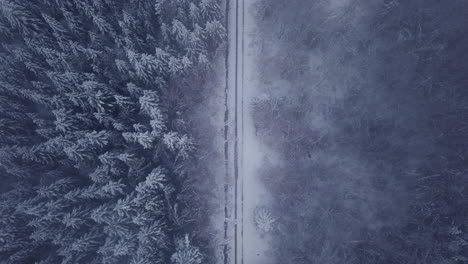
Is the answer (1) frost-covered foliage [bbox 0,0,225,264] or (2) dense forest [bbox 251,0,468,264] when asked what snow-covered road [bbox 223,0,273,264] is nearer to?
(2) dense forest [bbox 251,0,468,264]

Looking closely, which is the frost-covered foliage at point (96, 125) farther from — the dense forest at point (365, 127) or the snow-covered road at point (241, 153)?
the dense forest at point (365, 127)

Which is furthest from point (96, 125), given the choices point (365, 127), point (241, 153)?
point (365, 127)

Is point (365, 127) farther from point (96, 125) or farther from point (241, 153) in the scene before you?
point (96, 125)

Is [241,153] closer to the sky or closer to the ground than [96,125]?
closer to the ground

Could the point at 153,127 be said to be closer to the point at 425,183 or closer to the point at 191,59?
the point at 191,59

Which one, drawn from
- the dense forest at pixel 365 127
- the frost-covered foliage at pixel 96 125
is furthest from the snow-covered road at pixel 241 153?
the frost-covered foliage at pixel 96 125

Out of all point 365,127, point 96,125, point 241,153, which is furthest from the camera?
point 241,153

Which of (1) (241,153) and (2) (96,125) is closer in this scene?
(2) (96,125)

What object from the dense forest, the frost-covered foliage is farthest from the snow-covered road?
the frost-covered foliage
